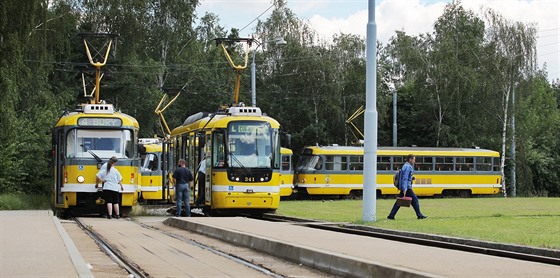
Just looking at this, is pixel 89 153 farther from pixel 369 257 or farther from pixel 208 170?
pixel 369 257

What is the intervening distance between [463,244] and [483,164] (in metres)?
42.0

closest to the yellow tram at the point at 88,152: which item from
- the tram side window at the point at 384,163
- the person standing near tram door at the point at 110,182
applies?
the person standing near tram door at the point at 110,182

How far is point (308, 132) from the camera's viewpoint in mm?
68938

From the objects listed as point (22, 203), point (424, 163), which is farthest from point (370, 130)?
point (424, 163)

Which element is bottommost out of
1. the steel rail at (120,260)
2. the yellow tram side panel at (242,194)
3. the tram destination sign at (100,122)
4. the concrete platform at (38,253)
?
the steel rail at (120,260)

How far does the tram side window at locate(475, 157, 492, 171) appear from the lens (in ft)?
191

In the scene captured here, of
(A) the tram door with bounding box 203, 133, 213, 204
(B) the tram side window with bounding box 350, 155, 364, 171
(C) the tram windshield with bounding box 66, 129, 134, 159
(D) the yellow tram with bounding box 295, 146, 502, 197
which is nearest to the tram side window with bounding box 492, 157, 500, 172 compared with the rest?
(D) the yellow tram with bounding box 295, 146, 502, 197

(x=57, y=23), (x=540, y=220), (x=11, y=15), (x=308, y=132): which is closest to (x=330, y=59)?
(x=308, y=132)

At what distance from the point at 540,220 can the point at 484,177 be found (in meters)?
34.0

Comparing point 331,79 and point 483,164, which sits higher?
point 331,79

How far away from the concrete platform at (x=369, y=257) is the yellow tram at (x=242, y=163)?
382 inches

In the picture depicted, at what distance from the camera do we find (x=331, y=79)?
69250 millimetres

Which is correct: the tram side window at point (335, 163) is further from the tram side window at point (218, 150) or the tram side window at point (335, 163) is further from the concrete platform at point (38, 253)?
the concrete platform at point (38, 253)

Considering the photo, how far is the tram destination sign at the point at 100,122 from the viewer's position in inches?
1141
